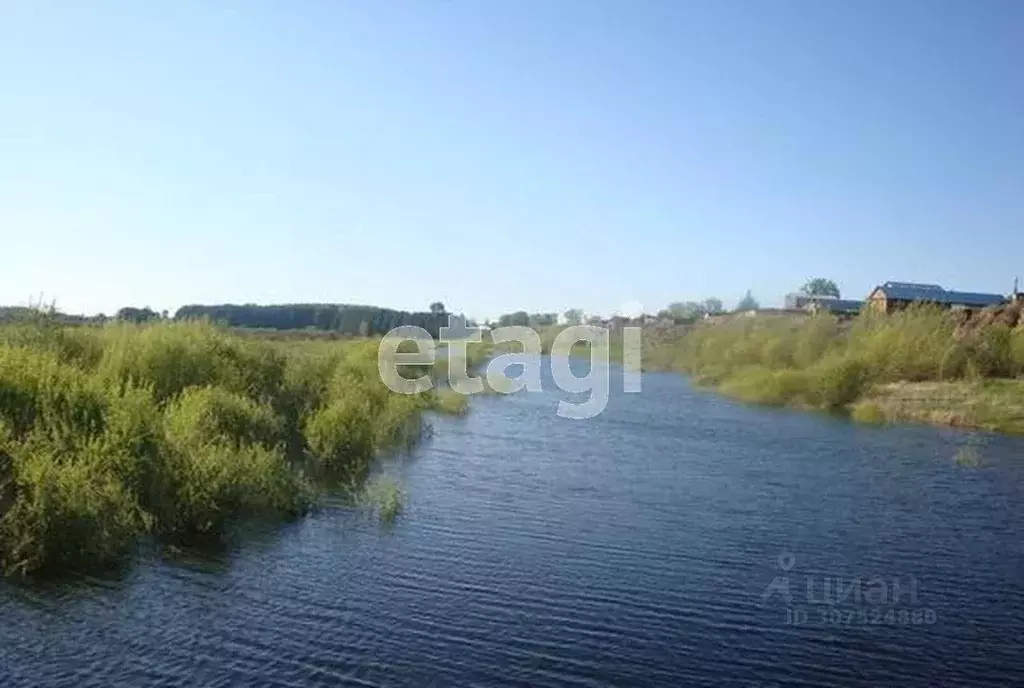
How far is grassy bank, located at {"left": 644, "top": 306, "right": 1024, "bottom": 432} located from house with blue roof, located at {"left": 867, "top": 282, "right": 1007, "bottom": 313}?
22134 mm

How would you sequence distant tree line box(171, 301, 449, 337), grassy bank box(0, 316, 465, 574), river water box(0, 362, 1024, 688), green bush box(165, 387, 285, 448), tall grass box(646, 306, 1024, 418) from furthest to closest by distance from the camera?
distant tree line box(171, 301, 449, 337) → tall grass box(646, 306, 1024, 418) → green bush box(165, 387, 285, 448) → grassy bank box(0, 316, 465, 574) → river water box(0, 362, 1024, 688)

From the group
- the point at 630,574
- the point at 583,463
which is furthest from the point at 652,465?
the point at 630,574

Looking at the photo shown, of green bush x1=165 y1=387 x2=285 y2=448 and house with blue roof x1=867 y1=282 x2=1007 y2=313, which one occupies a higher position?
house with blue roof x1=867 y1=282 x2=1007 y2=313

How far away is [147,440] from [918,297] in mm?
84781

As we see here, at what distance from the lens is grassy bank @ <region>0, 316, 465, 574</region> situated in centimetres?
→ 1332

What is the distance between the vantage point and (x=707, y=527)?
61.9ft

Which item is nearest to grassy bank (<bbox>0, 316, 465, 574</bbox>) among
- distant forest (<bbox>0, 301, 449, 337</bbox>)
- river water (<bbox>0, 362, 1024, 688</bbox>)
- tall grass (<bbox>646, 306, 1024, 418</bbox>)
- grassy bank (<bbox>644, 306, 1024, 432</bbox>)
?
river water (<bbox>0, 362, 1024, 688</bbox>)

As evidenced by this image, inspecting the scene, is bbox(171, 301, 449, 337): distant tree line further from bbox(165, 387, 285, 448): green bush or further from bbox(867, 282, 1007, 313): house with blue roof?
bbox(165, 387, 285, 448): green bush

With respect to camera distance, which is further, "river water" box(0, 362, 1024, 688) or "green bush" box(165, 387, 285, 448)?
"green bush" box(165, 387, 285, 448)

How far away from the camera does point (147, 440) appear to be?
16.3 meters

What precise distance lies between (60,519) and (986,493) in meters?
22.0

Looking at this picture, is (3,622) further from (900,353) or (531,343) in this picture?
(531,343)

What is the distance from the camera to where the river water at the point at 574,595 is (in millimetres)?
11055

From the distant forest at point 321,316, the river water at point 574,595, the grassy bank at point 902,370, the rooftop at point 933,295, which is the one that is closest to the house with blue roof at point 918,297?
the rooftop at point 933,295
